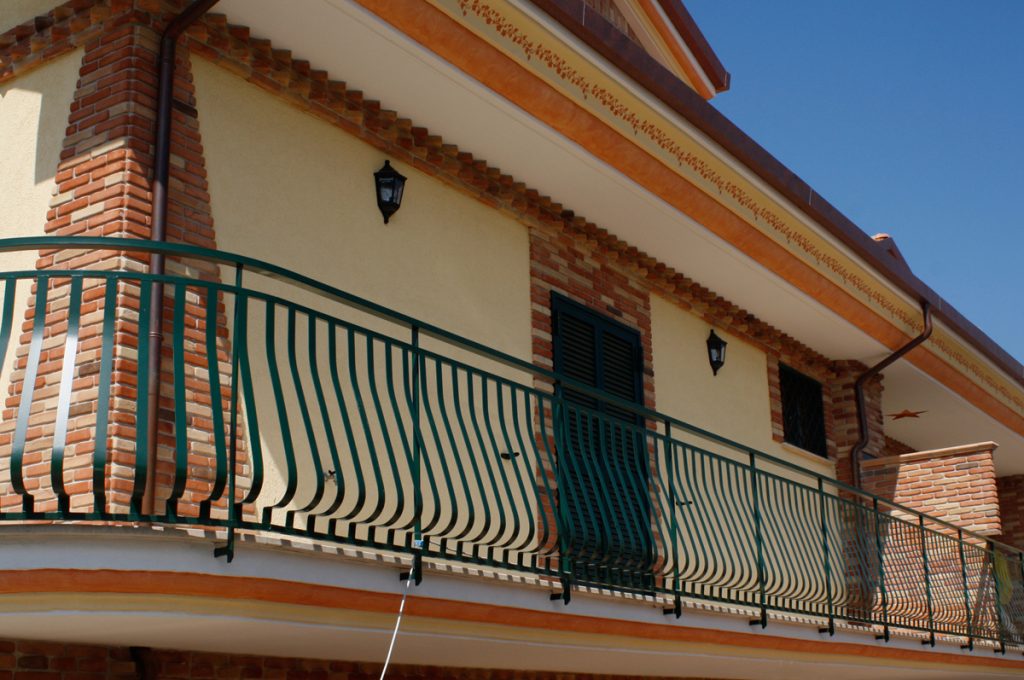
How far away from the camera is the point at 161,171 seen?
264 inches

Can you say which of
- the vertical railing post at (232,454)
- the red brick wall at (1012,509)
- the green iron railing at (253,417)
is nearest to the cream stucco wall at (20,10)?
the green iron railing at (253,417)

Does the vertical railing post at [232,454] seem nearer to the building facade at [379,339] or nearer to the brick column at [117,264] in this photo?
the building facade at [379,339]

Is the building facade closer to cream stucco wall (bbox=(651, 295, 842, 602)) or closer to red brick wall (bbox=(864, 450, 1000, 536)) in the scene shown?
cream stucco wall (bbox=(651, 295, 842, 602))

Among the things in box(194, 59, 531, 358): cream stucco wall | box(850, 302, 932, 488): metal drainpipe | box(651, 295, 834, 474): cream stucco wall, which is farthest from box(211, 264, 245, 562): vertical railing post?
box(850, 302, 932, 488): metal drainpipe

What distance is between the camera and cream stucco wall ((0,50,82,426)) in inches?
277

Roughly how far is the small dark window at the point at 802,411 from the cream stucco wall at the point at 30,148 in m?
8.65

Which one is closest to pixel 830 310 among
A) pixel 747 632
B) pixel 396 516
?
pixel 747 632

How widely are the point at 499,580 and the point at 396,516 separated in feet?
3.29

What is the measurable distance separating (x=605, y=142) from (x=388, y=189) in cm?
176

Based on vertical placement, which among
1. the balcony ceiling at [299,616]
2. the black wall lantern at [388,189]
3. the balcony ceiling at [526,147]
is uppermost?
the balcony ceiling at [526,147]

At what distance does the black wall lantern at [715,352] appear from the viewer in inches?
479

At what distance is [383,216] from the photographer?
840cm

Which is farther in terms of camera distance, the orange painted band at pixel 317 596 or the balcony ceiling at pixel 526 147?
the balcony ceiling at pixel 526 147

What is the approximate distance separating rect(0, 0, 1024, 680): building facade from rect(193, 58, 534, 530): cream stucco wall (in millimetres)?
25
